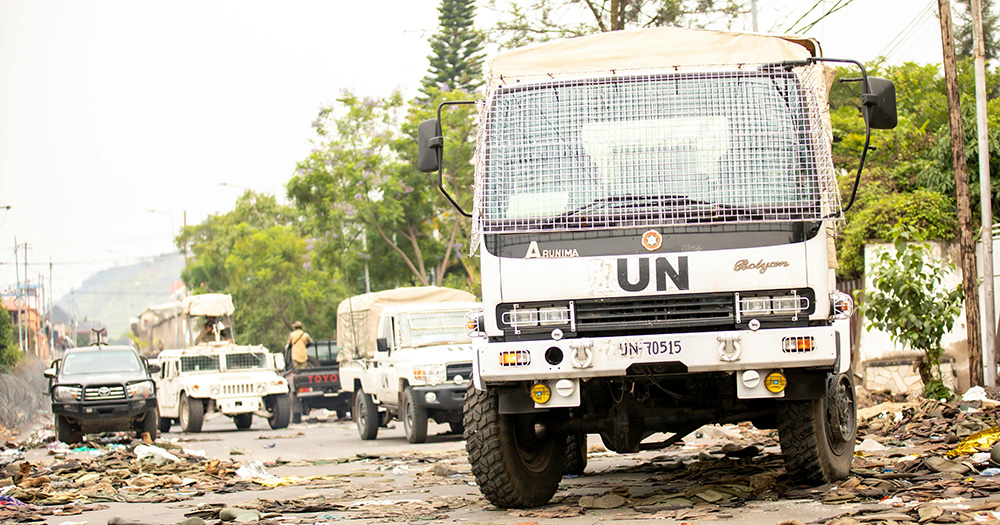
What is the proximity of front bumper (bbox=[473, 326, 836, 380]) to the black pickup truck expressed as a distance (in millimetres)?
19142

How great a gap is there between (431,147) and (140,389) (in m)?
14.3

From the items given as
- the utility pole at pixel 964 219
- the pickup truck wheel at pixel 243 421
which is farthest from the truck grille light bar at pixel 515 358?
the pickup truck wheel at pixel 243 421

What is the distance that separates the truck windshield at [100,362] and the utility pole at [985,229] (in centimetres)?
1496

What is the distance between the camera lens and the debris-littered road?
7.71m

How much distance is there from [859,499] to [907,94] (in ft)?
89.8

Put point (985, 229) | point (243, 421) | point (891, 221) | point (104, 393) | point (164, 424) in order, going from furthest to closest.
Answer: point (164, 424) < point (243, 421) < point (104, 393) < point (891, 221) < point (985, 229)

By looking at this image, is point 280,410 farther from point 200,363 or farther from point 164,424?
point 164,424

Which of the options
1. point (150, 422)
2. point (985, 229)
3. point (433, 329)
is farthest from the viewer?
point (150, 422)

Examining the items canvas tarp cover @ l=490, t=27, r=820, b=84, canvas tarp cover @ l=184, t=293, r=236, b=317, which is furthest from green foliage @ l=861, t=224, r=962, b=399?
canvas tarp cover @ l=184, t=293, r=236, b=317

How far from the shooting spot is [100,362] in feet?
70.5

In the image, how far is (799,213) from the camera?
7.53 metres

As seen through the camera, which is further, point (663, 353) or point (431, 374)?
point (431, 374)

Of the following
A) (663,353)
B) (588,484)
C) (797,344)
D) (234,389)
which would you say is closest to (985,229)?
(588,484)

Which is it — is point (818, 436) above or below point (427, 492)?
above
